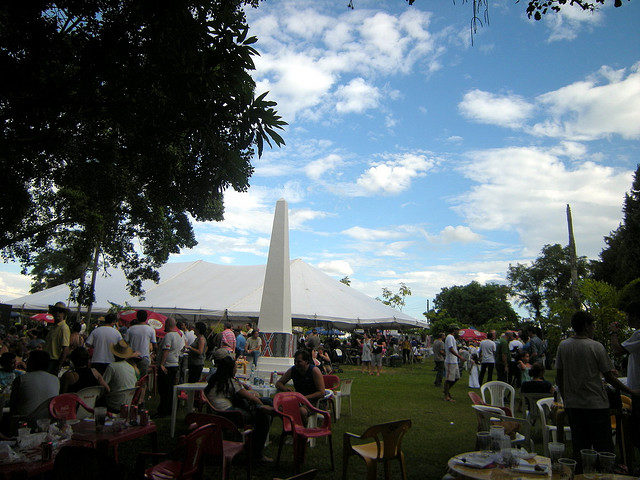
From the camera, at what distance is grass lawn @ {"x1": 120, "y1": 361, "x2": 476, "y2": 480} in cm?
509

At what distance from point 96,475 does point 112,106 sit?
4002mm

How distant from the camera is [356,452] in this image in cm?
425

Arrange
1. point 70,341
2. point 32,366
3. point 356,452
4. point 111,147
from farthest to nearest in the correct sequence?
point 70,341, point 111,147, point 32,366, point 356,452

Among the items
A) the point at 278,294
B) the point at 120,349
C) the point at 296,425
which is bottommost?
the point at 296,425

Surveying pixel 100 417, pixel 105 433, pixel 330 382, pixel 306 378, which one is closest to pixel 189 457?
pixel 105 433

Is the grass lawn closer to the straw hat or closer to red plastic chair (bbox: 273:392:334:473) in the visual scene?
red plastic chair (bbox: 273:392:334:473)

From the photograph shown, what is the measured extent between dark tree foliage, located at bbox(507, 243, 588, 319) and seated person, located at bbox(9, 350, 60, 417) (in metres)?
52.0

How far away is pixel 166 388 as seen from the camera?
788 cm

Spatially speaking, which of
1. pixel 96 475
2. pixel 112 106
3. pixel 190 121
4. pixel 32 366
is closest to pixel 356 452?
pixel 96 475

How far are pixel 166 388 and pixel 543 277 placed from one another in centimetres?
5394

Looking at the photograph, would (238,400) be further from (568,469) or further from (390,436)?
(568,469)

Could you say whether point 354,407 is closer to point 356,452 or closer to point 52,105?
point 356,452

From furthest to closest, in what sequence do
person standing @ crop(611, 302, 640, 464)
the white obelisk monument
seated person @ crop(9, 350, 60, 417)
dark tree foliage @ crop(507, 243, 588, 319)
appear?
dark tree foliage @ crop(507, 243, 588, 319)
the white obelisk monument
seated person @ crop(9, 350, 60, 417)
person standing @ crop(611, 302, 640, 464)

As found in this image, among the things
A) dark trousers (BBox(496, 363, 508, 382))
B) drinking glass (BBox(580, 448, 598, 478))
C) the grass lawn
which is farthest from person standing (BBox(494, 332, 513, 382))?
drinking glass (BBox(580, 448, 598, 478))
